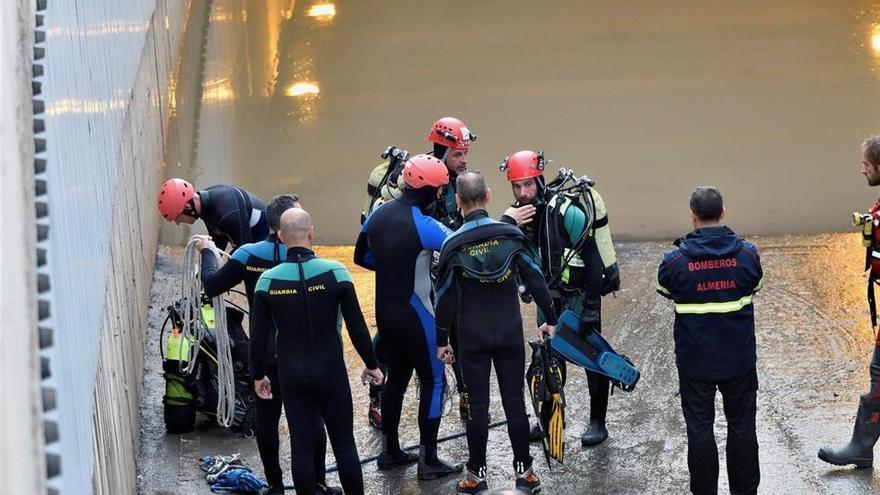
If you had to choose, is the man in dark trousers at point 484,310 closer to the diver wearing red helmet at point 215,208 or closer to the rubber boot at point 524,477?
the rubber boot at point 524,477

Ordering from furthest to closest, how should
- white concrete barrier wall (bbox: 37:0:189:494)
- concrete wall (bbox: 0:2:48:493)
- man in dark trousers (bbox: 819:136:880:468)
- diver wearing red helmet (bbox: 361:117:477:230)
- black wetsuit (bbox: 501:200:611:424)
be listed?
diver wearing red helmet (bbox: 361:117:477:230), black wetsuit (bbox: 501:200:611:424), man in dark trousers (bbox: 819:136:880:468), white concrete barrier wall (bbox: 37:0:189:494), concrete wall (bbox: 0:2:48:493)

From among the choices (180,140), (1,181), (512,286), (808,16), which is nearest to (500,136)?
(180,140)

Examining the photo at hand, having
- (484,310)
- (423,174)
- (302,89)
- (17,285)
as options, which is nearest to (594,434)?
(484,310)

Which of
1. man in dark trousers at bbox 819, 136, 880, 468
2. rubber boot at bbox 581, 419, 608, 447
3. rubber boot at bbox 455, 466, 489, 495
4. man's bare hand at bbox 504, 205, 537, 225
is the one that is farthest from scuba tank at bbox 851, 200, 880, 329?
rubber boot at bbox 455, 466, 489, 495

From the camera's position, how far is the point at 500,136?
44.8ft

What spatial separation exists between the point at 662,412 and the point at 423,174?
215 centimetres

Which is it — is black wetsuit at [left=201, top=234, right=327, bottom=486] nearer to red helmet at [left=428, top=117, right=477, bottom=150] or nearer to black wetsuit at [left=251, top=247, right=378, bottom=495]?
black wetsuit at [left=251, top=247, right=378, bottom=495]

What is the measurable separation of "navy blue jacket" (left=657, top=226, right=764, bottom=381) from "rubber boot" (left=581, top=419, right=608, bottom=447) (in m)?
1.23

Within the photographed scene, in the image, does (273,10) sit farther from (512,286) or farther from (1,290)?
(1,290)

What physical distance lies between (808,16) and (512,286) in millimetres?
11365

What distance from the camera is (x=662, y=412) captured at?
26.2 ft

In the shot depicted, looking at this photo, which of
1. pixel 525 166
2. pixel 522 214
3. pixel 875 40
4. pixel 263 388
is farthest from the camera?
pixel 875 40

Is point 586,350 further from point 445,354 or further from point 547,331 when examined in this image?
point 445,354

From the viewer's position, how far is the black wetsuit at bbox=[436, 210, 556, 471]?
686 cm
